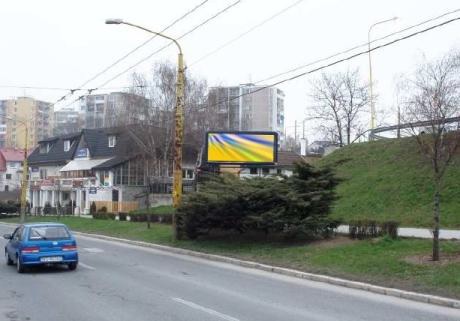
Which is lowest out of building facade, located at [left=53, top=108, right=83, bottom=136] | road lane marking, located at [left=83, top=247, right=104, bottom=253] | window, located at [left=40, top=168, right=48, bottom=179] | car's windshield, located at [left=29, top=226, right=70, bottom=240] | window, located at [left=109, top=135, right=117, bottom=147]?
road lane marking, located at [left=83, top=247, right=104, bottom=253]

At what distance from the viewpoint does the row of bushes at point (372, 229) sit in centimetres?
1784

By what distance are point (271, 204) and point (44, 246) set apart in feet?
26.6

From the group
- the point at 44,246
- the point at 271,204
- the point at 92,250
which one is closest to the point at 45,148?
the point at 92,250

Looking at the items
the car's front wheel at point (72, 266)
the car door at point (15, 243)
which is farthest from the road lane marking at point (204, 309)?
the car door at point (15, 243)

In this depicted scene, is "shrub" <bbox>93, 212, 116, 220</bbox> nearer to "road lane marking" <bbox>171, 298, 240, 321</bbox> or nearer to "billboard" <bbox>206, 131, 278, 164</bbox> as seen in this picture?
"billboard" <bbox>206, 131, 278, 164</bbox>

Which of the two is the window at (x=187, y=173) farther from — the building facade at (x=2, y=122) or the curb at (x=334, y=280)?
the curb at (x=334, y=280)

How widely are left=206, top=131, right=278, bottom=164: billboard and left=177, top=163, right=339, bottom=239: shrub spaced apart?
24.4ft

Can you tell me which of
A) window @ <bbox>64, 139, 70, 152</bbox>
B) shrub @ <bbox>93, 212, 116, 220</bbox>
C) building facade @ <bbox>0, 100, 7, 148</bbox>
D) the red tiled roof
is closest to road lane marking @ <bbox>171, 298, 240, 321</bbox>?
shrub @ <bbox>93, 212, 116, 220</bbox>

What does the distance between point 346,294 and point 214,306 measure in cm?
331

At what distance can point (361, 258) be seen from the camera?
52.2 feet

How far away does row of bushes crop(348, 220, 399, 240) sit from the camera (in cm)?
1784

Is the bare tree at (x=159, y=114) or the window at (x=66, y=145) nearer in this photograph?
the bare tree at (x=159, y=114)

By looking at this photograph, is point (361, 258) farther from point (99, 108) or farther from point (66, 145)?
point (99, 108)

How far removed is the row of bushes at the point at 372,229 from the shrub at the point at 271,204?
3.43 ft
